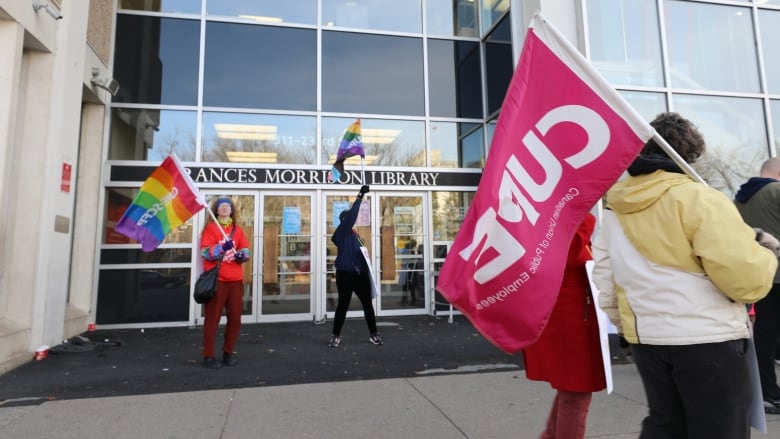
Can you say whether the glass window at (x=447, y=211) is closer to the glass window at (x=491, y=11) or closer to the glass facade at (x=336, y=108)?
the glass facade at (x=336, y=108)

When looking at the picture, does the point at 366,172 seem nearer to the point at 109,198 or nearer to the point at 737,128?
the point at 109,198

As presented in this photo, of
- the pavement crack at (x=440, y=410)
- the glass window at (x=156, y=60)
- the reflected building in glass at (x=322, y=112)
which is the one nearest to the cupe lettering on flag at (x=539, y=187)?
the pavement crack at (x=440, y=410)

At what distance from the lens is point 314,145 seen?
8789 mm

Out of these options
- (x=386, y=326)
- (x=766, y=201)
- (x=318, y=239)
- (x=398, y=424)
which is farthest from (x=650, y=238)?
(x=318, y=239)

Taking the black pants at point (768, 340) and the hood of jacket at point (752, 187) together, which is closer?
the black pants at point (768, 340)

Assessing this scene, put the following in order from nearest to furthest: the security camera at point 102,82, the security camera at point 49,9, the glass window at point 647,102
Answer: the security camera at point 49,9
the security camera at point 102,82
the glass window at point 647,102

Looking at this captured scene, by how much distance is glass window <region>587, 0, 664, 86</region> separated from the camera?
7.63 metres

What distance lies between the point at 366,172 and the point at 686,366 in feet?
24.6

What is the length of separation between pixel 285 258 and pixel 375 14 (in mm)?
5381

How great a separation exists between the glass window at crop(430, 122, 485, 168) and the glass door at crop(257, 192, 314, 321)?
292cm

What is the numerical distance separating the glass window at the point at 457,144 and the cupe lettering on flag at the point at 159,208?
536 cm

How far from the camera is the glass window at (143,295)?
7.73m

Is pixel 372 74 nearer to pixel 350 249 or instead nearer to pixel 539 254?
pixel 350 249

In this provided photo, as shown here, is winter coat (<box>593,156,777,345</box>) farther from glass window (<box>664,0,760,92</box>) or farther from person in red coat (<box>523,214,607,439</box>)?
glass window (<box>664,0,760,92</box>)
